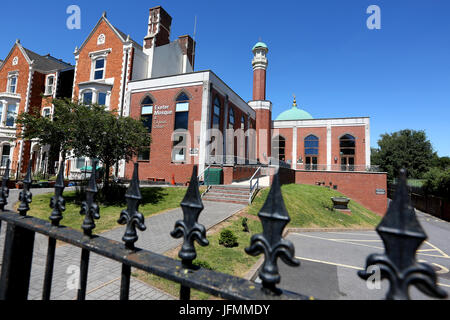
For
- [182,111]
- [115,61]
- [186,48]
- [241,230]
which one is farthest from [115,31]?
[241,230]

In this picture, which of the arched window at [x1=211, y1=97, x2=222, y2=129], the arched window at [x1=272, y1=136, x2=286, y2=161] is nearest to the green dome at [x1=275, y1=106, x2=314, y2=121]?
the arched window at [x1=272, y1=136, x2=286, y2=161]

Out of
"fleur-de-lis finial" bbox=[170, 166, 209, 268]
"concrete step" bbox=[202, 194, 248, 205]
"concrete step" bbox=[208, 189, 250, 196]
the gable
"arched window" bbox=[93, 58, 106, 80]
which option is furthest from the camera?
the gable

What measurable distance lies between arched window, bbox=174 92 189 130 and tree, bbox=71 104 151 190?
27.9ft

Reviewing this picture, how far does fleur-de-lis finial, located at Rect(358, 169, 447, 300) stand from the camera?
813mm

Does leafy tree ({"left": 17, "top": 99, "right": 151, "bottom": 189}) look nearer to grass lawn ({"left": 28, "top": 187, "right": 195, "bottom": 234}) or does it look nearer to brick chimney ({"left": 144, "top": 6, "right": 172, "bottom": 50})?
grass lawn ({"left": 28, "top": 187, "right": 195, "bottom": 234})

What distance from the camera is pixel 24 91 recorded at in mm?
29094

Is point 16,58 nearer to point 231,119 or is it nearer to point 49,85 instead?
point 49,85

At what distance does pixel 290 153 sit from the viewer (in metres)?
38.8

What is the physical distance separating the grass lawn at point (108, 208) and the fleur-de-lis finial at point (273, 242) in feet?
28.3

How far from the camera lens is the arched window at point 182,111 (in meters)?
21.9

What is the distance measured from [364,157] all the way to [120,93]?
33669 mm

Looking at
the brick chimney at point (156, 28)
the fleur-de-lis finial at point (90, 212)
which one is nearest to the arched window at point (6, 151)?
the brick chimney at point (156, 28)

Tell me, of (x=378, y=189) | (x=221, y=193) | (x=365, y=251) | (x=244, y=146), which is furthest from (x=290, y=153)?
(x=365, y=251)
